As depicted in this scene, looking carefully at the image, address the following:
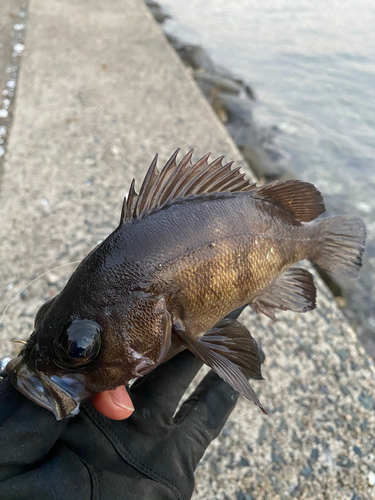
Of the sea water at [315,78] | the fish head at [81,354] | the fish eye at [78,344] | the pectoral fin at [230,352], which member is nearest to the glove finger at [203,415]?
the pectoral fin at [230,352]

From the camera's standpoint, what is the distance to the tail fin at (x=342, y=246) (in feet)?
6.39

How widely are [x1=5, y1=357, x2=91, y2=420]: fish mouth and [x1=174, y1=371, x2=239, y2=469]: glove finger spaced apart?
2.15 feet

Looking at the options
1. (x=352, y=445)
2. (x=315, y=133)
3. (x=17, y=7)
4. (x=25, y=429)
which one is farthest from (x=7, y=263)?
(x=315, y=133)

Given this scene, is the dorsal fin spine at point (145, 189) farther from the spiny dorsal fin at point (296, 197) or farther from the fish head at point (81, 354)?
the spiny dorsal fin at point (296, 197)

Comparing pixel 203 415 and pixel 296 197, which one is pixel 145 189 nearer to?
pixel 296 197

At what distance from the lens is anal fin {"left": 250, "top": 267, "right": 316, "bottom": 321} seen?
1.81 m

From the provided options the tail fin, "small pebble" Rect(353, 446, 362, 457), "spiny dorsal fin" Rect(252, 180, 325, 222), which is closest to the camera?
"spiny dorsal fin" Rect(252, 180, 325, 222)

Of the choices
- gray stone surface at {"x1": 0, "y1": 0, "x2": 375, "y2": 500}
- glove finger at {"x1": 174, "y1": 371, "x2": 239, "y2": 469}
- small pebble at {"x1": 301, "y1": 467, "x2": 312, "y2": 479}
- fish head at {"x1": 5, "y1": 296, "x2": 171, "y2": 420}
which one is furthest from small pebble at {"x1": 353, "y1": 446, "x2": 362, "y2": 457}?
fish head at {"x1": 5, "y1": 296, "x2": 171, "y2": 420}

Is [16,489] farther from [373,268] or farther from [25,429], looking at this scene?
[373,268]

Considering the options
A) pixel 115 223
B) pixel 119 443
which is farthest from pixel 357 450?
pixel 115 223

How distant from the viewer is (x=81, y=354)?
1.15m

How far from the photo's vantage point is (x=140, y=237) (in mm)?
1331

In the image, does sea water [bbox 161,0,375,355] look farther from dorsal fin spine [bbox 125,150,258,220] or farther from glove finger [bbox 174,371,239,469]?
dorsal fin spine [bbox 125,150,258,220]

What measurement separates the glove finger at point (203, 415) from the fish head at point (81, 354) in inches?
23.2
